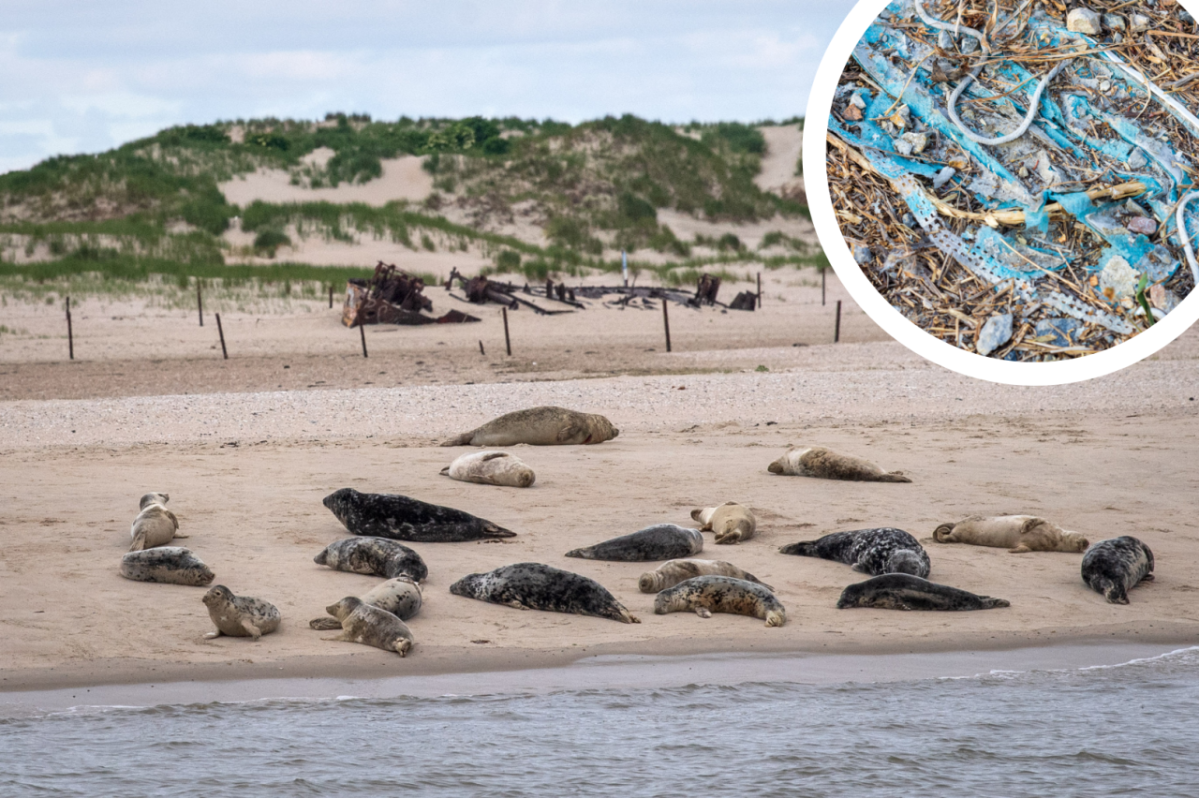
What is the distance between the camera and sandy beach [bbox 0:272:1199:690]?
5.77 m

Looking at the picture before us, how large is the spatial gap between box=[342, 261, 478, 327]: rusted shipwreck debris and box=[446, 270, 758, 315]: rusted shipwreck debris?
188 cm

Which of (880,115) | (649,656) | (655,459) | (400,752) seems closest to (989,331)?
(880,115)

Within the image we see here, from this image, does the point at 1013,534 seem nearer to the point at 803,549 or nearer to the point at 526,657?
the point at 803,549

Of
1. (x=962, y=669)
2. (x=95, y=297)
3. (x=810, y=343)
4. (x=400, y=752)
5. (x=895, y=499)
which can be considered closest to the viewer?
(x=400, y=752)

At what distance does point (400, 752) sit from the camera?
4.41 meters

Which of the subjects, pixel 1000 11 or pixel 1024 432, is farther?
pixel 1024 432

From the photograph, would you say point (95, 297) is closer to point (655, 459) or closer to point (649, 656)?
point (655, 459)

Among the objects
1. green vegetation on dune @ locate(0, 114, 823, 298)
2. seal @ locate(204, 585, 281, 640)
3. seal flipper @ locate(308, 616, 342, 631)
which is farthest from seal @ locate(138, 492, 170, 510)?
green vegetation on dune @ locate(0, 114, 823, 298)

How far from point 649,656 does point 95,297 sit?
916 inches

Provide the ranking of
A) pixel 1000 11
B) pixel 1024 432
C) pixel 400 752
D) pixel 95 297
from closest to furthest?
1. pixel 400 752
2. pixel 1000 11
3. pixel 1024 432
4. pixel 95 297

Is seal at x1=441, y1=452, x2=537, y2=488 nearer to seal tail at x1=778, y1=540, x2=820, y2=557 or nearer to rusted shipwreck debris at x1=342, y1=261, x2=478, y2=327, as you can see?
seal tail at x1=778, y1=540, x2=820, y2=557

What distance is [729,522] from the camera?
7.52 metres

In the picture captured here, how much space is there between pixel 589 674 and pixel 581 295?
23287mm

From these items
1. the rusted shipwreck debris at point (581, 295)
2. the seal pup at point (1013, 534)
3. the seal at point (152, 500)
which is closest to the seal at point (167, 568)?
the seal at point (152, 500)
